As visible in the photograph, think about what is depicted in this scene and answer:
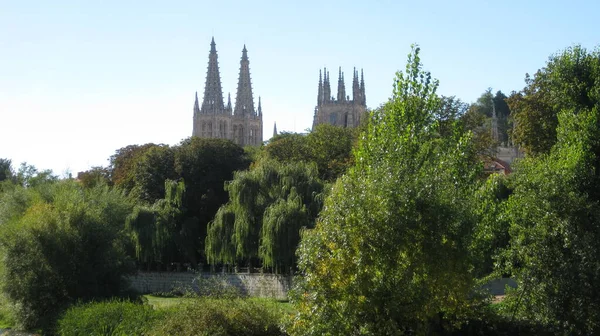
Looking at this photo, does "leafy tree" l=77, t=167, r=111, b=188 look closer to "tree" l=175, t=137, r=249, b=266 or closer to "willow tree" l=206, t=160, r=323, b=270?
"tree" l=175, t=137, r=249, b=266

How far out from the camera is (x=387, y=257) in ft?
54.4

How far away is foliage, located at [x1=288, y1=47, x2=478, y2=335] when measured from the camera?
16406 millimetres

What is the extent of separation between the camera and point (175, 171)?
5441 cm

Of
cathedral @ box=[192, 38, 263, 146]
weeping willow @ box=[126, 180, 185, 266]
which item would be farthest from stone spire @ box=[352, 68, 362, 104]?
weeping willow @ box=[126, 180, 185, 266]

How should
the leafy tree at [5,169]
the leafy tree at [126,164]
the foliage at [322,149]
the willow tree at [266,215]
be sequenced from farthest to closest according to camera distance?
the leafy tree at [5,169], the leafy tree at [126,164], the foliage at [322,149], the willow tree at [266,215]

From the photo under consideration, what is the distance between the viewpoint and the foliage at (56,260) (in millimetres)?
28422

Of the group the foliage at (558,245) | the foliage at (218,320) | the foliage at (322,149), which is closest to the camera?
the foliage at (558,245)

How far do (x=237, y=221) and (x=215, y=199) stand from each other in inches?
423

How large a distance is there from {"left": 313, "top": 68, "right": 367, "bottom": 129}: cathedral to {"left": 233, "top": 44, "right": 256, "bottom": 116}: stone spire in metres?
12.8

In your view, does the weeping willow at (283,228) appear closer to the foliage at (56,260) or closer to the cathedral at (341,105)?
the foliage at (56,260)

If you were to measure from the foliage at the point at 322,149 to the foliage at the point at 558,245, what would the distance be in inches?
1231

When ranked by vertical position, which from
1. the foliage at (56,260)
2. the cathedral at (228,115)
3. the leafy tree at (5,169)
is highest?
the cathedral at (228,115)

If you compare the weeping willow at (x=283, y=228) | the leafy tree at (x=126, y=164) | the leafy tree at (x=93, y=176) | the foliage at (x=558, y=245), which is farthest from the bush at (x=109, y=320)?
the leafy tree at (x=93, y=176)

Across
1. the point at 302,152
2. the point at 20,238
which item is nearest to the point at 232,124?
the point at 302,152
